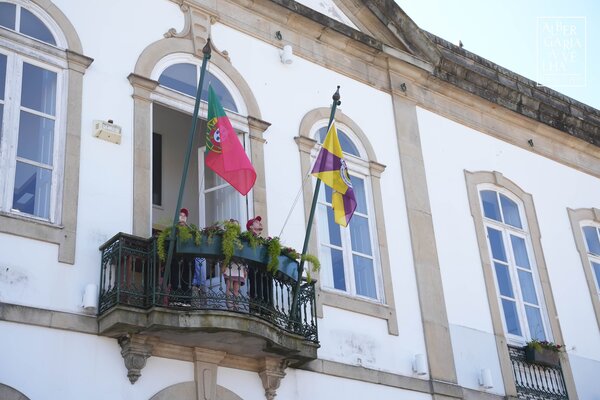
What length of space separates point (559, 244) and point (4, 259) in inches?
383

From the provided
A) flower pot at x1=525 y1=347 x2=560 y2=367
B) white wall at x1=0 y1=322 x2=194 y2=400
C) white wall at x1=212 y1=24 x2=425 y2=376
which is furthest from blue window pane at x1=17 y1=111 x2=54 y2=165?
flower pot at x1=525 y1=347 x2=560 y2=367

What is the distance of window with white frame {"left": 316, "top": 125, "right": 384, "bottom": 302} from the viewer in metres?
12.7

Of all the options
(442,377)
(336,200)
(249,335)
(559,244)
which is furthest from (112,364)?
(559,244)

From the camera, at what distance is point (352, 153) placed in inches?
548

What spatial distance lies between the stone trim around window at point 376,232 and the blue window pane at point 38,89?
11.6ft

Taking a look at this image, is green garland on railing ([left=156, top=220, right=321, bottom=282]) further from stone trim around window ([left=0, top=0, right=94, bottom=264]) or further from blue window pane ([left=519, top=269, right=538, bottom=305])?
blue window pane ([left=519, top=269, right=538, bottom=305])

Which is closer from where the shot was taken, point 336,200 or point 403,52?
point 336,200

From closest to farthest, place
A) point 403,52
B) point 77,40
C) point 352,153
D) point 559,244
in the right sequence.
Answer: point 77,40 → point 352,153 → point 403,52 → point 559,244

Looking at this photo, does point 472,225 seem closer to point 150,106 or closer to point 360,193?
point 360,193

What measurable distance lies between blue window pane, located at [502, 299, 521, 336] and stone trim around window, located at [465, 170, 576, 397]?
0.28 meters

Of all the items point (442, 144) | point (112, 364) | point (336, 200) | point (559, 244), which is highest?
point (442, 144)

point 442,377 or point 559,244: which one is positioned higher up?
point 559,244

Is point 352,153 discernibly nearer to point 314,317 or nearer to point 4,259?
point 314,317

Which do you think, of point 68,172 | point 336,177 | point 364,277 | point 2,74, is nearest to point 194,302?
point 68,172
